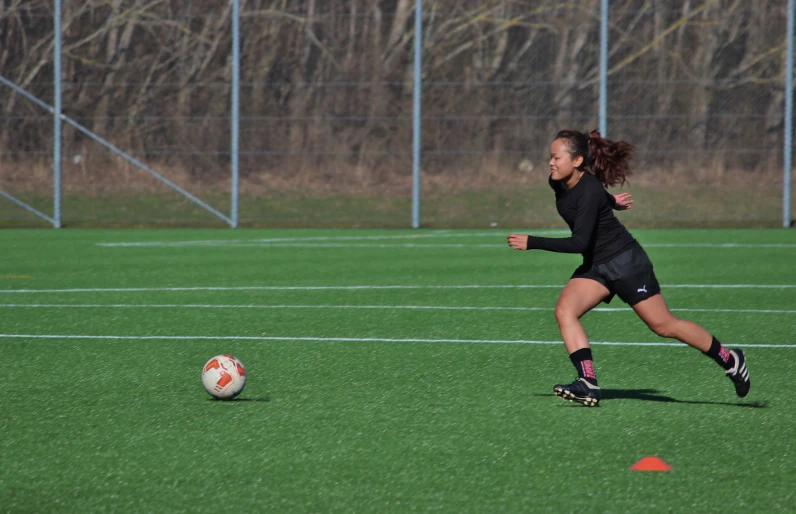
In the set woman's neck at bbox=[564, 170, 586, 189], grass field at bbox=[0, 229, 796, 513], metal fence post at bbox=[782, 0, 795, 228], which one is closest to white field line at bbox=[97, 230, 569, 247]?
metal fence post at bbox=[782, 0, 795, 228]

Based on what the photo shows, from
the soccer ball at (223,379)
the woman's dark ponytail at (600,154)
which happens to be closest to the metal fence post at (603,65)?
the woman's dark ponytail at (600,154)

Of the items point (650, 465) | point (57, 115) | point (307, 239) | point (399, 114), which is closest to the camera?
point (650, 465)

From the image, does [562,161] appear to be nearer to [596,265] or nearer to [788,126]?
[596,265]

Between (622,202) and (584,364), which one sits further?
(622,202)

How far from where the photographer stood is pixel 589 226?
20.7 feet

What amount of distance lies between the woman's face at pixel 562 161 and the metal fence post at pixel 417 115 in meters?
14.9

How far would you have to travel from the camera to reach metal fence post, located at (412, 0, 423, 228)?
21125 millimetres

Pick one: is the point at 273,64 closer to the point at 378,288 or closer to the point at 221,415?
the point at 378,288

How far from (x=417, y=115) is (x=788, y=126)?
6224mm

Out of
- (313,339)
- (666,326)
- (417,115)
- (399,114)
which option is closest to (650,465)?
(666,326)

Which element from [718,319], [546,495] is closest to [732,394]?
[546,495]

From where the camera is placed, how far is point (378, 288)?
1195 cm

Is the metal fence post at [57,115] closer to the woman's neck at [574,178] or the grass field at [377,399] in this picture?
the grass field at [377,399]

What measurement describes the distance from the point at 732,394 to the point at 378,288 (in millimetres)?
5684
